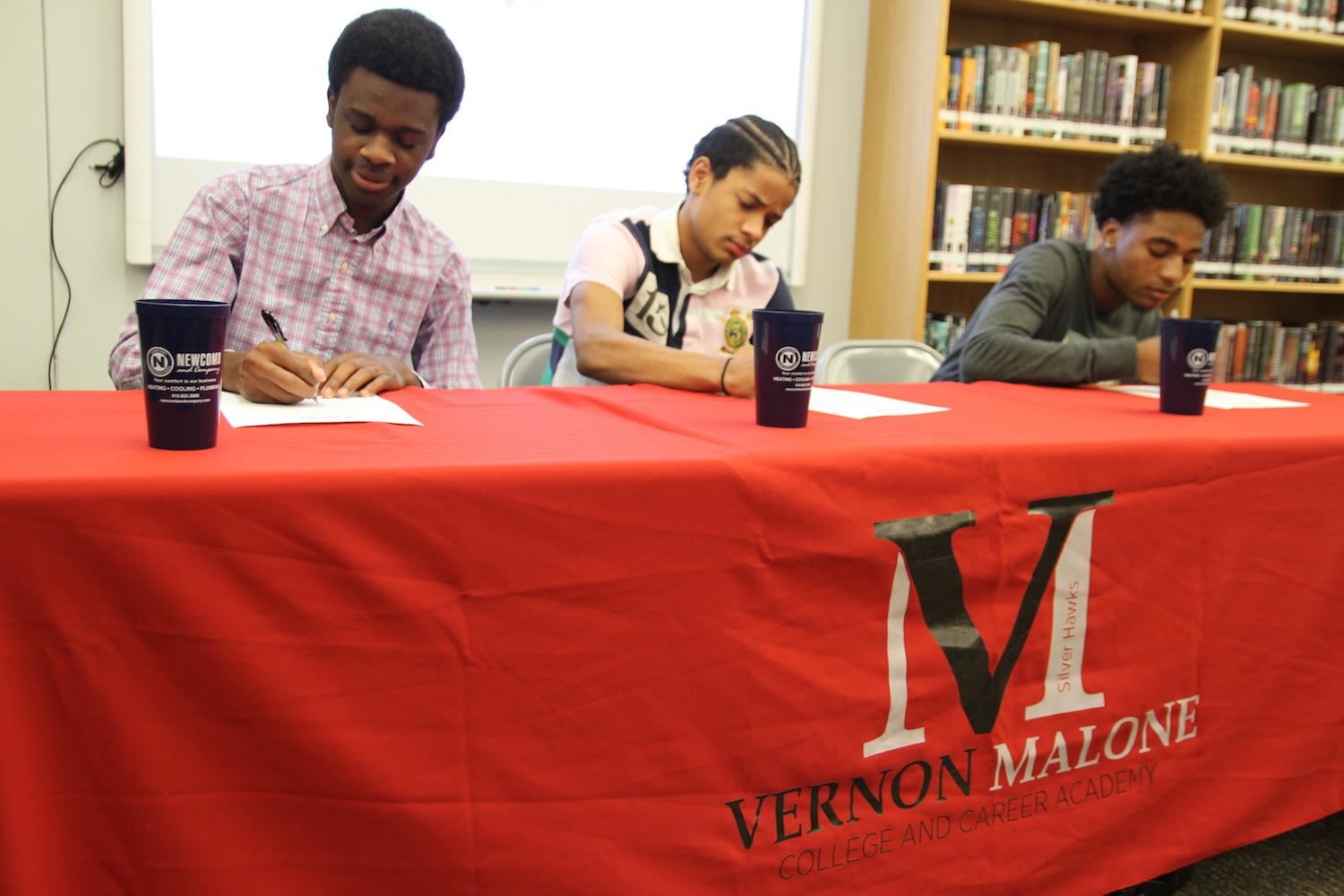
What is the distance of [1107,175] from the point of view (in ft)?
6.79

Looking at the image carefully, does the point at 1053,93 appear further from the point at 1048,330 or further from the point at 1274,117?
the point at 1048,330

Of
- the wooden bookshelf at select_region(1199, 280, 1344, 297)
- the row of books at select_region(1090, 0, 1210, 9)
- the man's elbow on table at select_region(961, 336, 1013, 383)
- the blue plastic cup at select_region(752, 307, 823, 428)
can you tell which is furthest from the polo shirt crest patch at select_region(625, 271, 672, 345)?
the wooden bookshelf at select_region(1199, 280, 1344, 297)

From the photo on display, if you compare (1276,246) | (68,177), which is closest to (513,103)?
(68,177)

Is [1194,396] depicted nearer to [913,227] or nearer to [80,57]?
[913,227]

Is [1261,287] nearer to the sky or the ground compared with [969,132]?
nearer to the ground

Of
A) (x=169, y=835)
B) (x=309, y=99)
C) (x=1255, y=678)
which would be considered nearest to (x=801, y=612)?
(x=169, y=835)

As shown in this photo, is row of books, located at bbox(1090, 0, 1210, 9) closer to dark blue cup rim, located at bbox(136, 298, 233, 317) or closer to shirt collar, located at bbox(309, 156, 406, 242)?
shirt collar, located at bbox(309, 156, 406, 242)

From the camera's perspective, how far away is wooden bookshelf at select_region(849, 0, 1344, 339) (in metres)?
3.14

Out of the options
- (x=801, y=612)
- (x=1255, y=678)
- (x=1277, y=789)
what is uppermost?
(x=801, y=612)

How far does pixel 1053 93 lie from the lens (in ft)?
10.6

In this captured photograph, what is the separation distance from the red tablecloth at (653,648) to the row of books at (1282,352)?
2.68 meters

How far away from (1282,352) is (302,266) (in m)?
3.57

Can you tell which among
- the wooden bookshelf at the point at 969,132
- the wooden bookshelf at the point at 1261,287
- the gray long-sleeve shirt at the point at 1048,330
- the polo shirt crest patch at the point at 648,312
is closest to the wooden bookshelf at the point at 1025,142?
the wooden bookshelf at the point at 969,132

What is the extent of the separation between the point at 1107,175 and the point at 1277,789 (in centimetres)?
127
